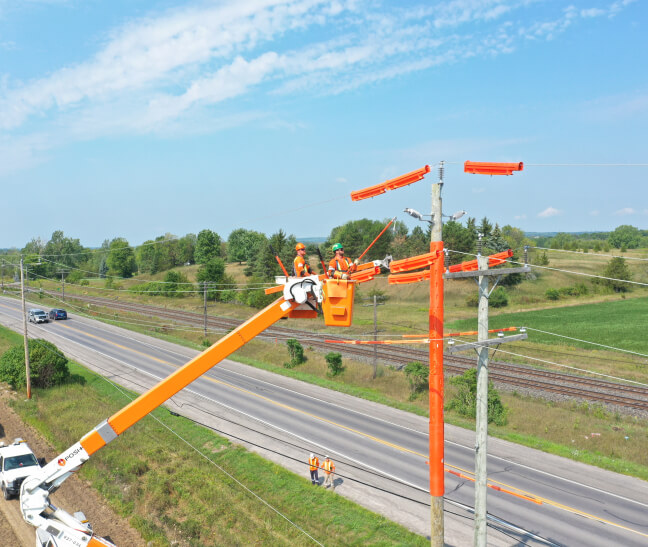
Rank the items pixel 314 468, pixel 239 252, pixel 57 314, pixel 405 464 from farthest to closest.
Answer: pixel 239 252 < pixel 57 314 < pixel 405 464 < pixel 314 468

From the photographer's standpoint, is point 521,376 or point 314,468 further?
point 521,376

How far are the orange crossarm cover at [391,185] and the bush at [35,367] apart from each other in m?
33.0

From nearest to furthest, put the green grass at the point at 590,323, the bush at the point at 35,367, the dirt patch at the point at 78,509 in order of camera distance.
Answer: the dirt patch at the point at 78,509 < the bush at the point at 35,367 < the green grass at the point at 590,323

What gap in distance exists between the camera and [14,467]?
19.7 metres

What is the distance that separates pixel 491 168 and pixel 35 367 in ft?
118

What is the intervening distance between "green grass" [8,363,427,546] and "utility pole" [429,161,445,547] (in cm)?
844

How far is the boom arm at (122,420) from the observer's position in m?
10.3

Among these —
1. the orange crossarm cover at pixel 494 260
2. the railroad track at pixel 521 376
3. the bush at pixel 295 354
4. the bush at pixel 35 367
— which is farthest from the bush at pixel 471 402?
the bush at pixel 35 367

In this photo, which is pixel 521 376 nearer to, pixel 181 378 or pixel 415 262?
pixel 415 262

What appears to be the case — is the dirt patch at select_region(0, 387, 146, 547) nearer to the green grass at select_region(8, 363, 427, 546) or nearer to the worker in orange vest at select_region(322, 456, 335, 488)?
the green grass at select_region(8, 363, 427, 546)

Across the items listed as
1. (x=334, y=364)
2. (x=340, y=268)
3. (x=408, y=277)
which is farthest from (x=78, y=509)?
(x=334, y=364)

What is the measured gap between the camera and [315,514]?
732 inches

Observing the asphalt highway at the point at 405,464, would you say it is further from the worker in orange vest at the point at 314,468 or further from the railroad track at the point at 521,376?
the railroad track at the point at 521,376

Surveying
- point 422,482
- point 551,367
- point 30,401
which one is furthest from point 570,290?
point 30,401
